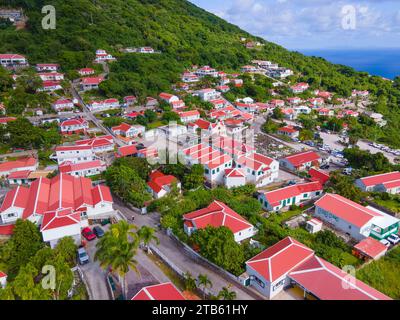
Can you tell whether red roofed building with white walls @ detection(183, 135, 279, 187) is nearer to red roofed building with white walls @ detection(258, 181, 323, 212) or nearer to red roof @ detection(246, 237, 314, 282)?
red roofed building with white walls @ detection(258, 181, 323, 212)

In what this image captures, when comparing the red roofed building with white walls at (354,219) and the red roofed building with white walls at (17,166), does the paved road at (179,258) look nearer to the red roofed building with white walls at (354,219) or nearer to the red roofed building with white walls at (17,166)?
the red roofed building with white walls at (354,219)

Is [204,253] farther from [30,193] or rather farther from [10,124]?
[10,124]

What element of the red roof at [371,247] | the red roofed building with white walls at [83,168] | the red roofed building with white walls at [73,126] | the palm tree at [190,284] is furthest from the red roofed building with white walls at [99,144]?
the red roof at [371,247]

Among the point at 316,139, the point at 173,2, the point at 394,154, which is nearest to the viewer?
the point at 394,154

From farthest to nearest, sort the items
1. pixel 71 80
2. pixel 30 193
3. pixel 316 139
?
Result: pixel 71 80 → pixel 316 139 → pixel 30 193

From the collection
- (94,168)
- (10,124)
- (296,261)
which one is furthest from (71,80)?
(296,261)

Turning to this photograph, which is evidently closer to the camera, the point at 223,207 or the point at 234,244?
the point at 234,244
